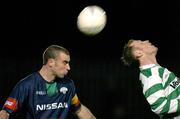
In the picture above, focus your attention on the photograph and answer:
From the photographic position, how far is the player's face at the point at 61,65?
511 centimetres

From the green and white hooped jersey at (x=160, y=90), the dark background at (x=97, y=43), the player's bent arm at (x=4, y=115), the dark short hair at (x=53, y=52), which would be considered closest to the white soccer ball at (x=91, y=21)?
the dark short hair at (x=53, y=52)

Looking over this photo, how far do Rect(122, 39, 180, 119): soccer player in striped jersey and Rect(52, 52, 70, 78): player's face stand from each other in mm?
664

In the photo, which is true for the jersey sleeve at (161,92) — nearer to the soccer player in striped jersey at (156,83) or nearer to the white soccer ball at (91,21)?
the soccer player in striped jersey at (156,83)

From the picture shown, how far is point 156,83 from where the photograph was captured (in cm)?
441

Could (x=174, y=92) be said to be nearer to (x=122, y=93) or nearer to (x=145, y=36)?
(x=122, y=93)

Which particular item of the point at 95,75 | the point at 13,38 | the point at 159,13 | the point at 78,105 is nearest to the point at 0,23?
the point at 13,38

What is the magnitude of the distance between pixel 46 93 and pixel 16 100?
32 cm

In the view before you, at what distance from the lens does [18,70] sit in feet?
25.6

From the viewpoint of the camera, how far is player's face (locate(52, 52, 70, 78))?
5114mm

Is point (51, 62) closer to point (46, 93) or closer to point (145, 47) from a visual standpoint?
point (46, 93)

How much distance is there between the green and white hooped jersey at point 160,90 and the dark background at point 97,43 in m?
3.39

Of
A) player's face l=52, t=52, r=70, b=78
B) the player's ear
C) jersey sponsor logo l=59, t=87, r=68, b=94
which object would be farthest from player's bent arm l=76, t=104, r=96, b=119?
the player's ear

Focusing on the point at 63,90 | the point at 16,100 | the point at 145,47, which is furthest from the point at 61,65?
the point at 145,47

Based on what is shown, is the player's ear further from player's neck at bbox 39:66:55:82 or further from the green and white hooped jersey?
the green and white hooped jersey
